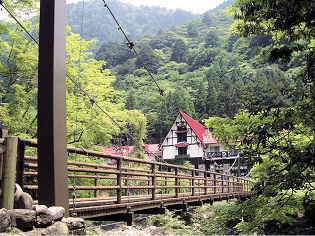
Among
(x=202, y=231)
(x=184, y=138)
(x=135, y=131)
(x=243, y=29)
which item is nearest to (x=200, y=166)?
(x=184, y=138)

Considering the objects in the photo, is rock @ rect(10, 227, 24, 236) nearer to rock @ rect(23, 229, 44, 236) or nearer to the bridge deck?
rock @ rect(23, 229, 44, 236)

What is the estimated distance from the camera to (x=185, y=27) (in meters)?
105

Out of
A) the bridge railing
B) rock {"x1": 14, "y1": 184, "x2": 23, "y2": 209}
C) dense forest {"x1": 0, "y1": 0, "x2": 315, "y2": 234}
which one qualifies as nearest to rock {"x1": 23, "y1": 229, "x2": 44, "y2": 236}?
rock {"x1": 14, "y1": 184, "x2": 23, "y2": 209}

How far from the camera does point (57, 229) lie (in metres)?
3.12

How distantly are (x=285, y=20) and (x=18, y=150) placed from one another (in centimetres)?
340

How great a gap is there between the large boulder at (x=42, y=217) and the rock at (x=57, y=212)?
0.07 meters

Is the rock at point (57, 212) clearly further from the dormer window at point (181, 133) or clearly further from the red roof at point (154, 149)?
the red roof at point (154, 149)

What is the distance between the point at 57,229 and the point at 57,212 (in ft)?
0.78

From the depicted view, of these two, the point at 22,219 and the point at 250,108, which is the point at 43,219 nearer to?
the point at 22,219

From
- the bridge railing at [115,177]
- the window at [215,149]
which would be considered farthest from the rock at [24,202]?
the window at [215,149]

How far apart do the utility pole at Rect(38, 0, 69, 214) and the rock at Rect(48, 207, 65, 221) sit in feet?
0.47

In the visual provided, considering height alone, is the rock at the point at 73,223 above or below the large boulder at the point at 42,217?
below

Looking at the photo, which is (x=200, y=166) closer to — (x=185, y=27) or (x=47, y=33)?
(x=47, y=33)

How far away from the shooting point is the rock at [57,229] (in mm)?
2992
